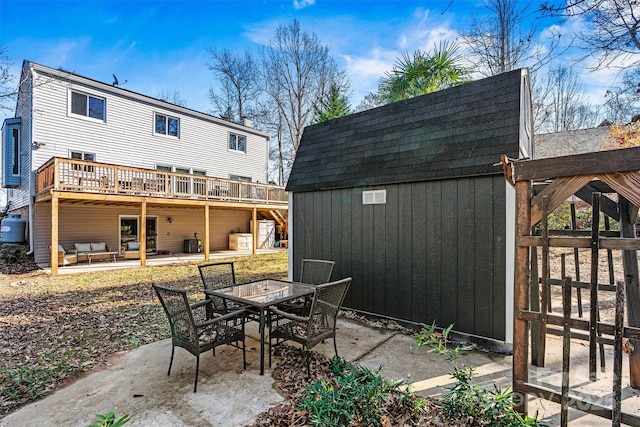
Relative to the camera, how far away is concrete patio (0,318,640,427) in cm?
266

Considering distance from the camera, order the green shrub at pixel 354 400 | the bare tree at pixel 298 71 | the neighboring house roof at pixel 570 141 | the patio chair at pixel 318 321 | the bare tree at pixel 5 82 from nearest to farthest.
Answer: the green shrub at pixel 354 400 < the patio chair at pixel 318 321 < the bare tree at pixel 5 82 < the neighboring house roof at pixel 570 141 < the bare tree at pixel 298 71

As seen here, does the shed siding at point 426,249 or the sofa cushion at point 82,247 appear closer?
the shed siding at point 426,249

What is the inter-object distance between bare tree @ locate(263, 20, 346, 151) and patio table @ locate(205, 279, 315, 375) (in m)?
15.3

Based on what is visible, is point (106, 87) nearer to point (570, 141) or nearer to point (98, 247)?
point (98, 247)

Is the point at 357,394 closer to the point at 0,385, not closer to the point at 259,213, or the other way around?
the point at 0,385

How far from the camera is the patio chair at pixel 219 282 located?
4.09 metres

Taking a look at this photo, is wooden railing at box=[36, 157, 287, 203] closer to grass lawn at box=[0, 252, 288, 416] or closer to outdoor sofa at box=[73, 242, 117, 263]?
outdoor sofa at box=[73, 242, 117, 263]

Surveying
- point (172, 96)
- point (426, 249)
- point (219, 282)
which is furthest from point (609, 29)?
point (172, 96)

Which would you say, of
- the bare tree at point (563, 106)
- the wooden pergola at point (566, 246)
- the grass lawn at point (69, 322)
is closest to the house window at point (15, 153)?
the grass lawn at point (69, 322)

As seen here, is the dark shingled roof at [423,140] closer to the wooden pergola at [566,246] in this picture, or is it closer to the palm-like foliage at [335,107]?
the wooden pergola at [566,246]

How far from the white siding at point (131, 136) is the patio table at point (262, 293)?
32.1 feet

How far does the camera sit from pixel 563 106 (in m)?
18.3

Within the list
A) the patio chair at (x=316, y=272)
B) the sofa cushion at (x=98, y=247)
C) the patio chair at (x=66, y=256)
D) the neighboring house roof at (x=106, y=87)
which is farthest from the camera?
the sofa cushion at (x=98, y=247)

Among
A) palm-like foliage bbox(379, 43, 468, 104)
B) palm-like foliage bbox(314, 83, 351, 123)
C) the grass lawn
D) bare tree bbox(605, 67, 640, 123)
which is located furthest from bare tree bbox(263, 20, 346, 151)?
the grass lawn
